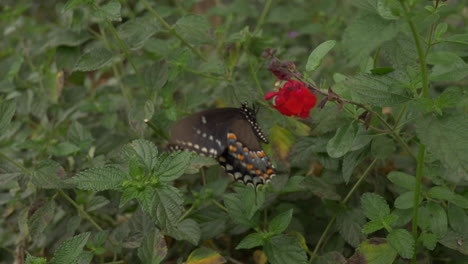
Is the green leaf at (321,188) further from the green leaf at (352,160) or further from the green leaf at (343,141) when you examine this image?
the green leaf at (343,141)

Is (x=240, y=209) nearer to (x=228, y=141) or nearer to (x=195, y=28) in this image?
(x=228, y=141)

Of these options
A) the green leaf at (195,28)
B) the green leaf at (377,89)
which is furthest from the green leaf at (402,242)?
the green leaf at (195,28)

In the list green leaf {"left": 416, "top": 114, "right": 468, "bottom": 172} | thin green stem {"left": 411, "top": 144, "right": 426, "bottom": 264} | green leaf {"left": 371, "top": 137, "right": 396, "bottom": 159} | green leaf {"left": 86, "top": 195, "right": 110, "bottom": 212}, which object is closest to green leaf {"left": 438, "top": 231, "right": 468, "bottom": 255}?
thin green stem {"left": 411, "top": 144, "right": 426, "bottom": 264}

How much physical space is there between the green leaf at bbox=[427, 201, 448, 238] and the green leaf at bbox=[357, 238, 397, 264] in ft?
0.57

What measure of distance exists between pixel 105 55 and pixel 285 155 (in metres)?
0.93

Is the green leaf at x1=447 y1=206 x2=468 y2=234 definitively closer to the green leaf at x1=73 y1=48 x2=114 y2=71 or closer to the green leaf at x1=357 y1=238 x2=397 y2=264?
the green leaf at x1=357 y1=238 x2=397 y2=264

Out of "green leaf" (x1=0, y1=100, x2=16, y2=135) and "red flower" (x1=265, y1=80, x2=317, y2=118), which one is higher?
"red flower" (x1=265, y1=80, x2=317, y2=118)

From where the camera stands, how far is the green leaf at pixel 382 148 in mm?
1736

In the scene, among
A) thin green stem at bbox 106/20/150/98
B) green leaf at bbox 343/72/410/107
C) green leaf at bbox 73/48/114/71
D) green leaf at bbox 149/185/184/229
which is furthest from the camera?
green leaf at bbox 73/48/114/71

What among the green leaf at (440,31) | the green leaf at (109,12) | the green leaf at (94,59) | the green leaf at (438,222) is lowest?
the green leaf at (438,222)

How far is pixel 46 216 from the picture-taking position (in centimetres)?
191

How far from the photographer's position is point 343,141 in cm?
156

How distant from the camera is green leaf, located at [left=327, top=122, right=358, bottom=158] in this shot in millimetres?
1539

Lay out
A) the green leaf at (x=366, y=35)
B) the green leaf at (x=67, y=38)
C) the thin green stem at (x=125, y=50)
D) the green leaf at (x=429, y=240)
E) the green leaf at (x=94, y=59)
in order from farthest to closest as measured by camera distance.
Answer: the green leaf at (x=67, y=38) < the green leaf at (x=94, y=59) < the thin green stem at (x=125, y=50) < the green leaf at (x=429, y=240) < the green leaf at (x=366, y=35)
